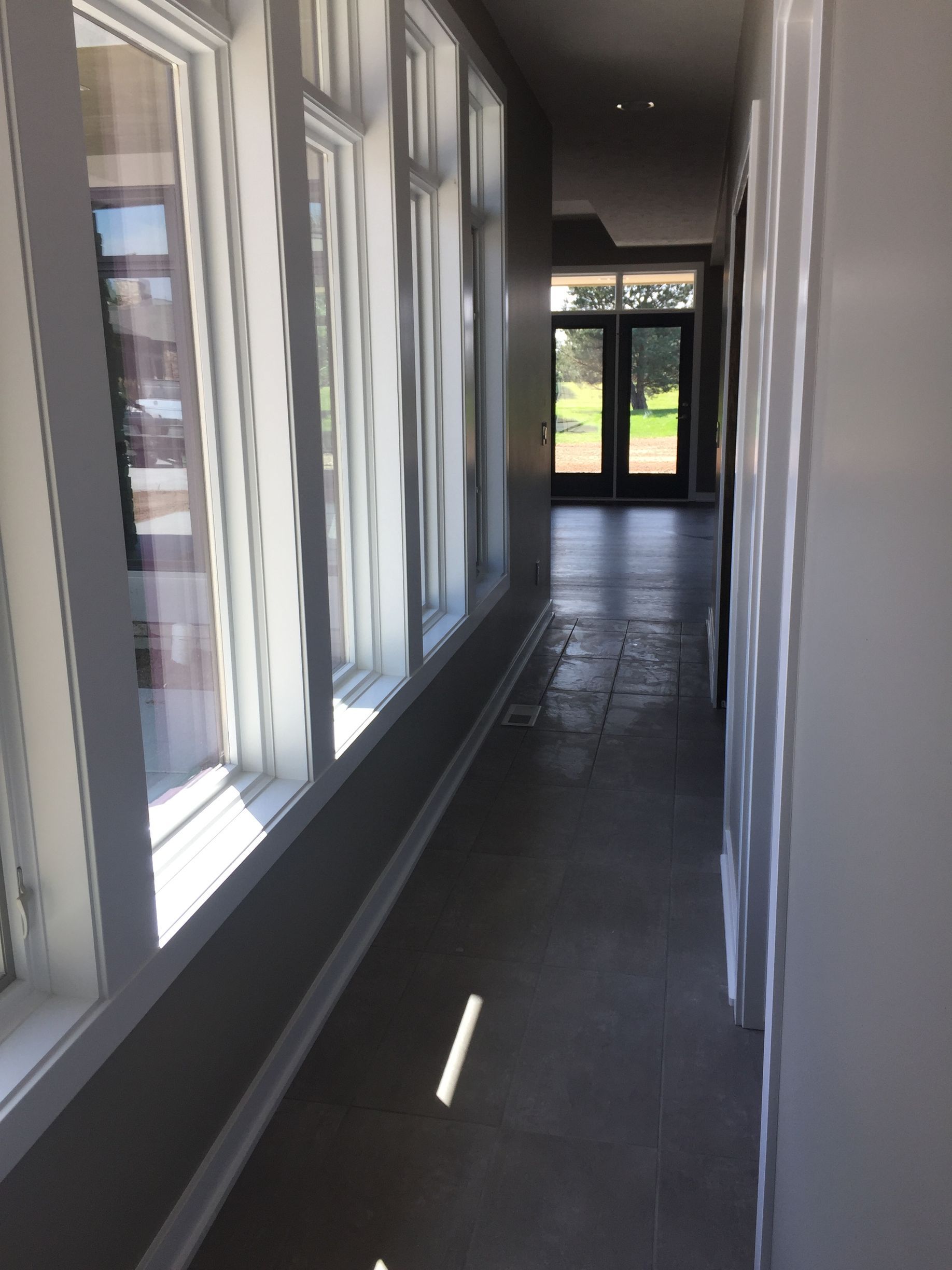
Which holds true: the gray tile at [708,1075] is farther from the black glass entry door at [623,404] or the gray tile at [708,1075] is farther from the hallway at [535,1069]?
the black glass entry door at [623,404]

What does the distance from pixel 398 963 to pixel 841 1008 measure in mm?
1989

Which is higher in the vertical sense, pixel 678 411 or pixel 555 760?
pixel 678 411

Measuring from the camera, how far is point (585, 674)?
5504mm

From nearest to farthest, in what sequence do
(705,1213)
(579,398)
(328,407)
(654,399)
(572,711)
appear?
(705,1213) → (328,407) → (572,711) → (654,399) → (579,398)

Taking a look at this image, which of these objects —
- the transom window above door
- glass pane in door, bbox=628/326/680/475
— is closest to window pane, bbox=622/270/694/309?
the transom window above door

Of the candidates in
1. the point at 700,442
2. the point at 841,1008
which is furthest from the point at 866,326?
the point at 700,442

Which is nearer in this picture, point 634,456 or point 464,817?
point 464,817

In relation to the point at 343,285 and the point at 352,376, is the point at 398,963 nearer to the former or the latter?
the point at 352,376

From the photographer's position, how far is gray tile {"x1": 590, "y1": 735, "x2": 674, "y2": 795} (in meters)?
3.98

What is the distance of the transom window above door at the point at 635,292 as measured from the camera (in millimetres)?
12461

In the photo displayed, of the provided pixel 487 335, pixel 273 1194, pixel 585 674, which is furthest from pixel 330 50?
pixel 585 674

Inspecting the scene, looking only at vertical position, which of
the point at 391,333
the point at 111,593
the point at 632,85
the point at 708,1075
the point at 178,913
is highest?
the point at 632,85

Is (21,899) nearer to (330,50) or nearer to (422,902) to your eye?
(422,902)

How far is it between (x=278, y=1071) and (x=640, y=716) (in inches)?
115
